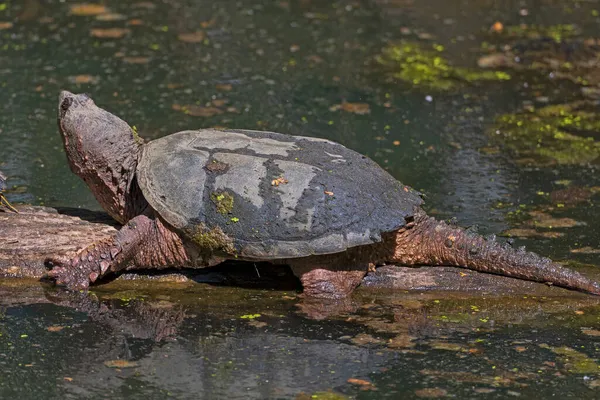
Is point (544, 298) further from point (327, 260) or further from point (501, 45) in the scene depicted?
point (501, 45)

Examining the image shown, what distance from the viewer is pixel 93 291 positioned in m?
4.81

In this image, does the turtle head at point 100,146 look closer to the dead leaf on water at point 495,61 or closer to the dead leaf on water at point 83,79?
the dead leaf on water at point 83,79

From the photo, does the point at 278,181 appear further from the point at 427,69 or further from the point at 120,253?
the point at 427,69

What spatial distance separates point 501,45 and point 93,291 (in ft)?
18.8

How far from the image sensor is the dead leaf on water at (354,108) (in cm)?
768

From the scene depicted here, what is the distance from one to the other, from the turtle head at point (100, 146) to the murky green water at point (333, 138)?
64cm

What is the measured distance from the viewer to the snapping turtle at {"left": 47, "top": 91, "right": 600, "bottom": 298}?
15.0 feet

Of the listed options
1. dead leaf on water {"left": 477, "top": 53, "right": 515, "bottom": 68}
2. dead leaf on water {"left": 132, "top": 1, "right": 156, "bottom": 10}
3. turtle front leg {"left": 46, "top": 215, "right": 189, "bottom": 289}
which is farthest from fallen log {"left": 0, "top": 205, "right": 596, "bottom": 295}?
dead leaf on water {"left": 132, "top": 1, "right": 156, "bottom": 10}

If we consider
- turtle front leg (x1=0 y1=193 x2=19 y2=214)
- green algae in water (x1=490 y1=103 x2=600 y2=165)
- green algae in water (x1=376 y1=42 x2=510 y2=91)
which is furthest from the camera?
green algae in water (x1=376 y1=42 x2=510 y2=91)

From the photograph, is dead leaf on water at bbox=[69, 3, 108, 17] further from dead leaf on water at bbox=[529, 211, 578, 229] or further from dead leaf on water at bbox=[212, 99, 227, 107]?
dead leaf on water at bbox=[529, 211, 578, 229]

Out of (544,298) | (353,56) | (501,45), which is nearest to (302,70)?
(353,56)

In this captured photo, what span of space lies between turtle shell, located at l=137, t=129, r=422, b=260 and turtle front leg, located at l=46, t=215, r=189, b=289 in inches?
6.0

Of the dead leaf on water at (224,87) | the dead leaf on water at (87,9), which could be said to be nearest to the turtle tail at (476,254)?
the dead leaf on water at (224,87)

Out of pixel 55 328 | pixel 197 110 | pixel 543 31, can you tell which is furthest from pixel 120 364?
pixel 543 31
